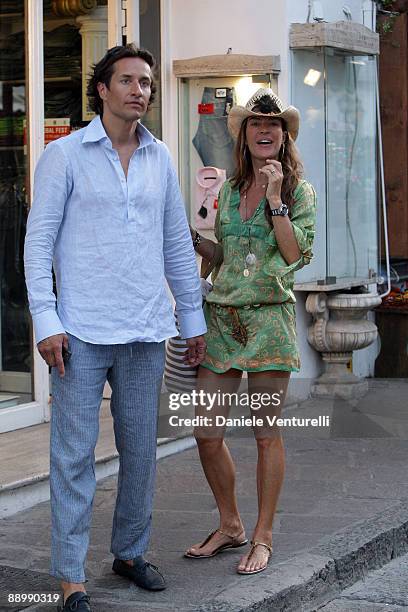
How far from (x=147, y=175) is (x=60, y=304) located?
0.58 meters

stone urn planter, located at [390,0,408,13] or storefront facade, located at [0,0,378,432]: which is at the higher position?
stone urn planter, located at [390,0,408,13]

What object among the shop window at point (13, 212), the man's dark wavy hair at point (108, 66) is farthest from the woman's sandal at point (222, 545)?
the shop window at point (13, 212)

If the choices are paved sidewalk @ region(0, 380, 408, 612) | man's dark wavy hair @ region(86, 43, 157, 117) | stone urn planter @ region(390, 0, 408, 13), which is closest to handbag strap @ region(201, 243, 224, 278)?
man's dark wavy hair @ region(86, 43, 157, 117)

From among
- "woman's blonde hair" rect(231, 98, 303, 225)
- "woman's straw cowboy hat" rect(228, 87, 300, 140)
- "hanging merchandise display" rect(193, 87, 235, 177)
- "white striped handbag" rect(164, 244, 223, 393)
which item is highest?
"hanging merchandise display" rect(193, 87, 235, 177)

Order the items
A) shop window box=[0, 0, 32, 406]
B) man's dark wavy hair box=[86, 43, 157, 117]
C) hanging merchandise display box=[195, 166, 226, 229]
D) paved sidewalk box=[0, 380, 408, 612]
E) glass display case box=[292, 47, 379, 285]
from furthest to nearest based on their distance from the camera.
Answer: glass display case box=[292, 47, 379, 285]
hanging merchandise display box=[195, 166, 226, 229]
shop window box=[0, 0, 32, 406]
paved sidewalk box=[0, 380, 408, 612]
man's dark wavy hair box=[86, 43, 157, 117]

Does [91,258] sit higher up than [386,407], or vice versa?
[91,258]

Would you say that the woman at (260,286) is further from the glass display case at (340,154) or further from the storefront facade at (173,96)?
the glass display case at (340,154)

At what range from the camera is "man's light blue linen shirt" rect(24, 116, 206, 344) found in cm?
423

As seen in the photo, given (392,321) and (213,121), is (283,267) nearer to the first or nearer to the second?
(213,121)

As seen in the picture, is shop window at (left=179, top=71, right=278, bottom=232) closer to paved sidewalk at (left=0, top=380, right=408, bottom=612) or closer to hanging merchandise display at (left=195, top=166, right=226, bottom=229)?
hanging merchandise display at (left=195, top=166, right=226, bottom=229)

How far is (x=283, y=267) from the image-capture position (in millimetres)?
4801

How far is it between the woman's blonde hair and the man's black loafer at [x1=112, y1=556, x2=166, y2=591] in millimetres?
1436

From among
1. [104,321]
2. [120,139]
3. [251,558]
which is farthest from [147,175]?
[251,558]

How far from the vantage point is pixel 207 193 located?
323 inches
